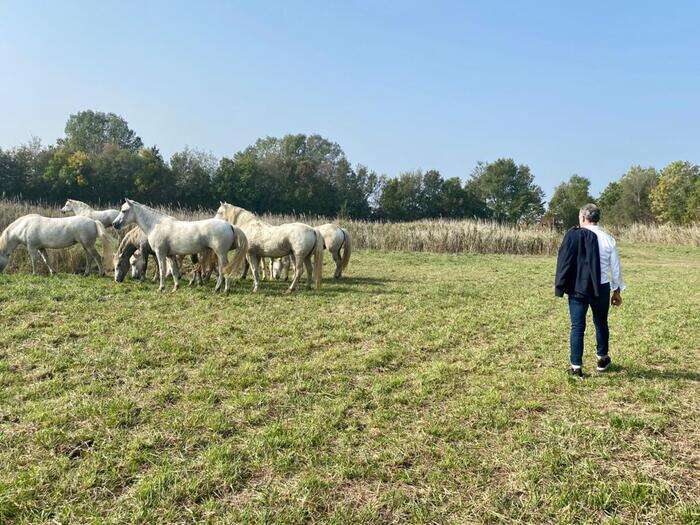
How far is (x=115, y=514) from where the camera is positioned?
2.70 metres

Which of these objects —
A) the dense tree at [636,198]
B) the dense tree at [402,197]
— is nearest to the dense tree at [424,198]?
the dense tree at [402,197]

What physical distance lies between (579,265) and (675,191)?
6168 cm

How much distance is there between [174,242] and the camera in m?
9.66

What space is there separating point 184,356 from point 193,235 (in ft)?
14.9

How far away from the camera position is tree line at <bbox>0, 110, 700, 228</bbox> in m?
39.0

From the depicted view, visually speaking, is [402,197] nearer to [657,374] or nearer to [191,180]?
[191,180]

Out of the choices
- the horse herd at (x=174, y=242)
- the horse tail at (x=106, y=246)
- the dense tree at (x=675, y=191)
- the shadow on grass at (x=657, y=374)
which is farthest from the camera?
the dense tree at (x=675, y=191)

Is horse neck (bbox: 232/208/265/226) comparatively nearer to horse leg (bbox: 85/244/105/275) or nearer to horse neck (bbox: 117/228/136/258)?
horse neck (bbox: 117/228/136/258)

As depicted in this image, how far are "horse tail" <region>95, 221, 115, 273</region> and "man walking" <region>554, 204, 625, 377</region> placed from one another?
9735 mm

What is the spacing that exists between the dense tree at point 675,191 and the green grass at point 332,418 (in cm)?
5600

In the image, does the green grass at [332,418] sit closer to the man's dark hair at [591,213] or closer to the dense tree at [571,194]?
the man's dark hair at [591,213]

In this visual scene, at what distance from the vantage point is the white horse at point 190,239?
31.1ft

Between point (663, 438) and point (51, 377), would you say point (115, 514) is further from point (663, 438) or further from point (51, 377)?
point (663, 438)

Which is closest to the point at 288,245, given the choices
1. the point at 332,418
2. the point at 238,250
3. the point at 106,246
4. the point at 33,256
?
the point at 238,250
